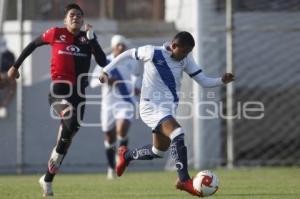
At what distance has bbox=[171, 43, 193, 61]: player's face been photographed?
35.5 feet

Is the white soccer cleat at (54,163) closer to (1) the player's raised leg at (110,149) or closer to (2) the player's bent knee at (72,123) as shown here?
(2) the player's bent knee at (72,123)

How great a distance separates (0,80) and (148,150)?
6.86 meters

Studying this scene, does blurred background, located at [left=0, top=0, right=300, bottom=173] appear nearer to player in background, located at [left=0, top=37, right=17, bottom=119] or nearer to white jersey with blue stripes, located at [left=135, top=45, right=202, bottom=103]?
player in background, located at [left=0, top=37, right=17, bottom=119]

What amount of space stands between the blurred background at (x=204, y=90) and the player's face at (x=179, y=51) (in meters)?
6.86

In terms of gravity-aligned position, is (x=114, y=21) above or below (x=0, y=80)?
above

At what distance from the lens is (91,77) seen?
18016 millimetres

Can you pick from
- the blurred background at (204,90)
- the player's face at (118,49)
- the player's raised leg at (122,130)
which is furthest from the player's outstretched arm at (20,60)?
the blurred background at (204,90)

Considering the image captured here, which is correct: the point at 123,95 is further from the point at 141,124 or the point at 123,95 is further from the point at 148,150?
the point at 148,150

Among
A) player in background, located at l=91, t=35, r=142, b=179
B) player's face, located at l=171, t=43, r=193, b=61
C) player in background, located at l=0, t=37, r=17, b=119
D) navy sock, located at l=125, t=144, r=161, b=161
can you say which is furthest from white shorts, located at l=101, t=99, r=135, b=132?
player's face, located at l=171, t=43, r=193, b=61

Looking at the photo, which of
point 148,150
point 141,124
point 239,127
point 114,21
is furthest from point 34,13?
point 148,150

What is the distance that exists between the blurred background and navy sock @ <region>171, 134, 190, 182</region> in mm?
7386

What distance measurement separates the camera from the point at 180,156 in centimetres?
1048

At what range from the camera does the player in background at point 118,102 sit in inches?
643

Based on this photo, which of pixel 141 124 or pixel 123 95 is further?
pixel 141 124
